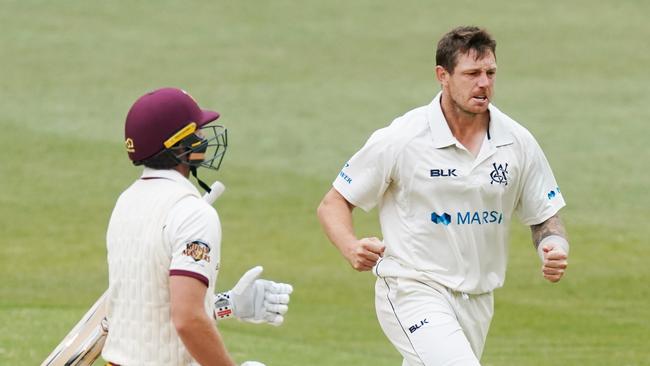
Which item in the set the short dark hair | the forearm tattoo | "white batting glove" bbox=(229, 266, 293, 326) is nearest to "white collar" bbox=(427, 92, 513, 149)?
the short dark hair

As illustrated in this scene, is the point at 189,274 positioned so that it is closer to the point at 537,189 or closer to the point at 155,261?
the point at 155,261

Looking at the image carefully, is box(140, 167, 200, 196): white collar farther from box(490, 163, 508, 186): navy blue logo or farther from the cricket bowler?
box(490, 163, 508, 186): navy blue logo

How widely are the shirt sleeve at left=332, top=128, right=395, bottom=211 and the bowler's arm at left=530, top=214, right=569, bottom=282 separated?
2.93ft

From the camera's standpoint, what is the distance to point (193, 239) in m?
5.76

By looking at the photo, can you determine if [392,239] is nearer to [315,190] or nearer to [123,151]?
[315,190]

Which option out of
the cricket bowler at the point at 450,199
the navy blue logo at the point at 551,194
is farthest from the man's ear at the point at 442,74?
the navy blue logo at the point at 551,194

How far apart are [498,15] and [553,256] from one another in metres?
20.9

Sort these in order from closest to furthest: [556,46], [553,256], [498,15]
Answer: [553,256] → [556,46] → [498,15]

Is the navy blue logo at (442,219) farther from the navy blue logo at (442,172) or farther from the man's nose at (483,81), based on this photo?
the man's nose at (483,81)

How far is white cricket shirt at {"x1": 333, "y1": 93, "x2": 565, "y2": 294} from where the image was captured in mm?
7590

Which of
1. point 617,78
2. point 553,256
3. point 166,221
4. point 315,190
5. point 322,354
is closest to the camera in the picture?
point 166,221

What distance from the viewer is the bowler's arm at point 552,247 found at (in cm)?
738

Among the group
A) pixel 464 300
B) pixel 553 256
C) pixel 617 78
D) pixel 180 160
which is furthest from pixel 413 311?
pixel 617 78

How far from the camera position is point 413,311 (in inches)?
296
